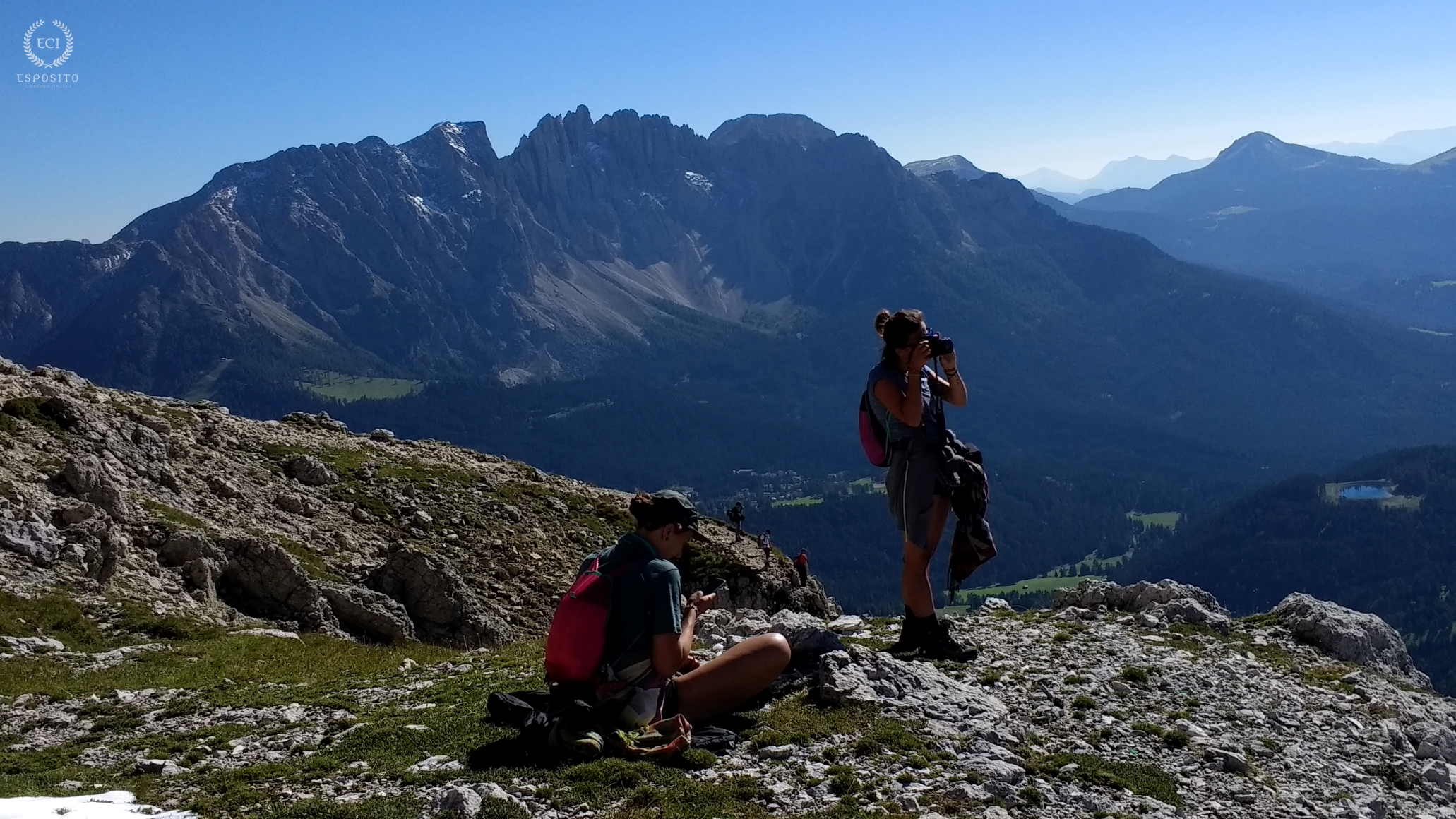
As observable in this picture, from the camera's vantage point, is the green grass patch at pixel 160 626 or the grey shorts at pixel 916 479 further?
the green grass patch at pixel 160 626

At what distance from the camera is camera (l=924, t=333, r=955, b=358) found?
562 inches

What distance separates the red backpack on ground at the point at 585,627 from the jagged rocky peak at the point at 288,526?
15.5 meters

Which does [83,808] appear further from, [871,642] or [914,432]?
[871,642]

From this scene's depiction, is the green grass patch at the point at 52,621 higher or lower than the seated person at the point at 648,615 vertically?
lower

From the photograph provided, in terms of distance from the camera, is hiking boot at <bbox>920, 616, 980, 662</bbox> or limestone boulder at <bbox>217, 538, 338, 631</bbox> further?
limestone boulder at <bbox>217, 538, 338, 631</bbox>

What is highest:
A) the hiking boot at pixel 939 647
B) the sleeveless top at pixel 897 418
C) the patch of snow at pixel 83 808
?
the sleeveless top at pixel 897 418

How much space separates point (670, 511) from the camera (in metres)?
11.0

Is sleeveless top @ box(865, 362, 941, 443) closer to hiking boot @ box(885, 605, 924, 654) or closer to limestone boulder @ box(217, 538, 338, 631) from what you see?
hiking boot @ box(885, 605, 924, 654)

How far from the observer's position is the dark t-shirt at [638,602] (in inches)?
426

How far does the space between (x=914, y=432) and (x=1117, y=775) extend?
16.1 feet

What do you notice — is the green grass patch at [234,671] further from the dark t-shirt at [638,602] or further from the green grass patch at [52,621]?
the dark t-shirt at [638,602]

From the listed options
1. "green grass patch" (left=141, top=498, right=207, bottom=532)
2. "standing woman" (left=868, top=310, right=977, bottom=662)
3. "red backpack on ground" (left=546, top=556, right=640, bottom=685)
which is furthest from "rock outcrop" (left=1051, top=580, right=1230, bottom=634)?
"green grass patch" (left=141, top=498, right=207, bottom=532)

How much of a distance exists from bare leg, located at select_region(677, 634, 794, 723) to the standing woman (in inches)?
103

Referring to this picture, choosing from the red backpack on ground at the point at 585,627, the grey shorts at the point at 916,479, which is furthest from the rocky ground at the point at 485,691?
the grey shorts at the point at 916,479
